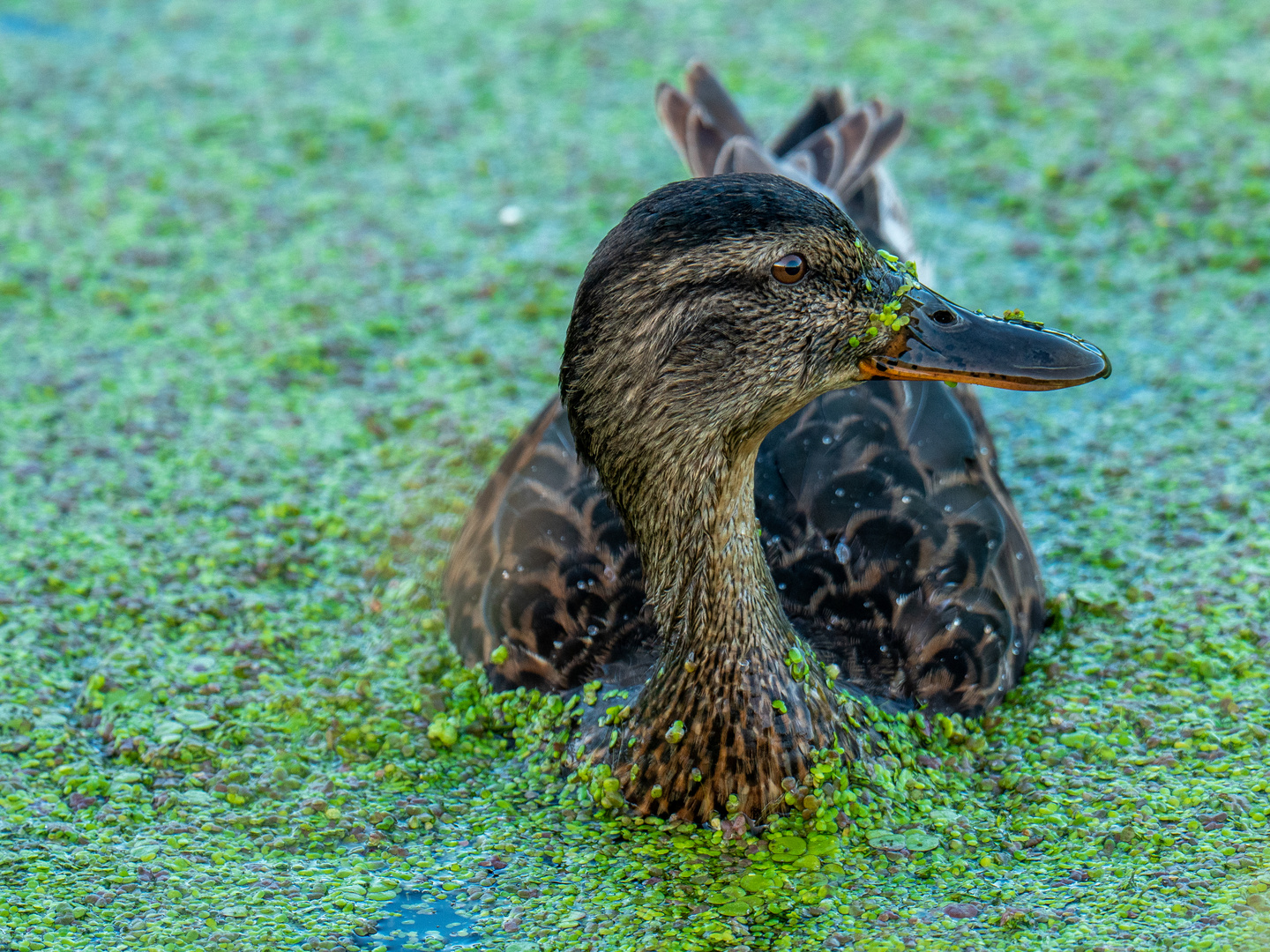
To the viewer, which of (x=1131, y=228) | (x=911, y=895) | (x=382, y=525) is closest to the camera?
(x=911, y=895)

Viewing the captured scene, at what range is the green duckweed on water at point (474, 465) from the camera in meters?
3.42

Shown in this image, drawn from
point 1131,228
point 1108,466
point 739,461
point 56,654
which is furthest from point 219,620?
point 1131,228

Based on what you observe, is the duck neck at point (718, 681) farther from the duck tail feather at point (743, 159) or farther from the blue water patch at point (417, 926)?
the duck tail feather at point (743, 159)

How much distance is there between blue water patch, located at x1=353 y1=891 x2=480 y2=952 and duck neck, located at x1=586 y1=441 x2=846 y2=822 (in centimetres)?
55

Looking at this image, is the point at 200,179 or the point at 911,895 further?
the point at 200,179

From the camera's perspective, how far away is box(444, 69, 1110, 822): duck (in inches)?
128

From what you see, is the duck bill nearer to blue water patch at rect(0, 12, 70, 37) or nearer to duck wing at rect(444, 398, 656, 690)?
duck wing at rect(444, 398, 656, 690)

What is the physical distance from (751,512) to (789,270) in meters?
0.62

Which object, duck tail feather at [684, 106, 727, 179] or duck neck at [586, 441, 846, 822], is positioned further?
duck tail feather at [684, 106, 727, 179]

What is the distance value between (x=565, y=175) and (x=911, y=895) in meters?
4.79

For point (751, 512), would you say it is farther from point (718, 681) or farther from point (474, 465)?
point (474, 465)

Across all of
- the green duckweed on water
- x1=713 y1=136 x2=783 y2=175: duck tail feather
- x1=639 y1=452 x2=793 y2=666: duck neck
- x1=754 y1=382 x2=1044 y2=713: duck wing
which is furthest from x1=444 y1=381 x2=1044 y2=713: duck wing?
x1=713 y1=136 x2=783 y2=175: duck tail feather

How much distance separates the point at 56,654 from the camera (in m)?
4.35

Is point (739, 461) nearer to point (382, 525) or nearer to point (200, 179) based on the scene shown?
point (382, 525)
